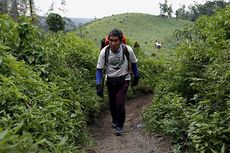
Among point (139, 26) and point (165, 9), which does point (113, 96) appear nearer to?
point (139, 26)

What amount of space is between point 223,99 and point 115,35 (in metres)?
2.41

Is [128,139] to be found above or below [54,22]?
below

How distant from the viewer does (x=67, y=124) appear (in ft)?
16.6

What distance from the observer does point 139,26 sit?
163 ft

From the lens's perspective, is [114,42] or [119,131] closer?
[114,42]

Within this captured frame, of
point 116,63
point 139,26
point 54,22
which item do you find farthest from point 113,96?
point 139,26

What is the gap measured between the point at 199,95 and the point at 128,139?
5.07 ft

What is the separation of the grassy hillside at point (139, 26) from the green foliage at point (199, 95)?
91.8 feet

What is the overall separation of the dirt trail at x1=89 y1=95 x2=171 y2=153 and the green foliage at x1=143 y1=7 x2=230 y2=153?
0.69 feet

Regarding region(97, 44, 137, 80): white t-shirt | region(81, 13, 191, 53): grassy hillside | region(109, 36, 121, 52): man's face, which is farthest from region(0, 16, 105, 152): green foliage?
region(81, 13, 191, 53): grassy hillside

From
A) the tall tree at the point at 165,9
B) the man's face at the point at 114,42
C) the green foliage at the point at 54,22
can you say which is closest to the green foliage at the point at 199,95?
the man's face at the point at 114,42

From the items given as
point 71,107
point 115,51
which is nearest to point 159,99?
point 115,51

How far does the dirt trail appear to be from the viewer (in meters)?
5.96

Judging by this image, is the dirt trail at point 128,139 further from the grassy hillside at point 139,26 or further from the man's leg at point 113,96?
the grassy hillside at point 139,26
